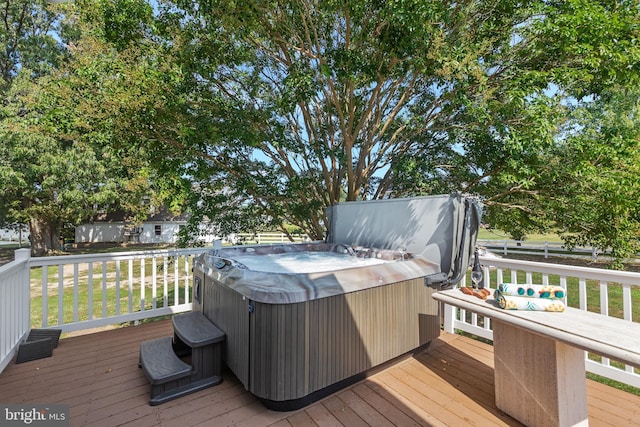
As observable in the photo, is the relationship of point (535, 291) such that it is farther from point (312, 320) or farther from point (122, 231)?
point (122, 231)

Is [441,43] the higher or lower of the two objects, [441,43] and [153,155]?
the higher

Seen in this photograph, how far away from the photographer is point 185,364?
2143 millimetres

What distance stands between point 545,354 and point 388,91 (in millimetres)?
4231

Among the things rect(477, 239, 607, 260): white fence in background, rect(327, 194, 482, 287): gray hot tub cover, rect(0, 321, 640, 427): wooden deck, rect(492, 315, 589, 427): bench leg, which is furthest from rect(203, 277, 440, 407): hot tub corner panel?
rect(477, 239, 607, 260): white fence in background

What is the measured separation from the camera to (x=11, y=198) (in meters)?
11.2

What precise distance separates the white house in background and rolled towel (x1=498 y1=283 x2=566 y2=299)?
64.7ft

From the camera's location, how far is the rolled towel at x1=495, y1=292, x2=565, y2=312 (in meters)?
1.60

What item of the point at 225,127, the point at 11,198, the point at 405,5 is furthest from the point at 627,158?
the point at 11,198

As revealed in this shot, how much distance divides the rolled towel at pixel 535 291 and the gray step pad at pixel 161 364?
2.25 m

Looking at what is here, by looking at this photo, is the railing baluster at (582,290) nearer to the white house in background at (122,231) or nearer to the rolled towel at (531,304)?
the rolled towel at (531,304)

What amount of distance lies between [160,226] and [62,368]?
20184 millimetres

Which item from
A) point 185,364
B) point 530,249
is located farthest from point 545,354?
point 530,249

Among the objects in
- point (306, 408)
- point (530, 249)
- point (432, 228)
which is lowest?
point (530, 249)

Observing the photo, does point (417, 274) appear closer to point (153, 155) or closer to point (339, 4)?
point (339, 4)
